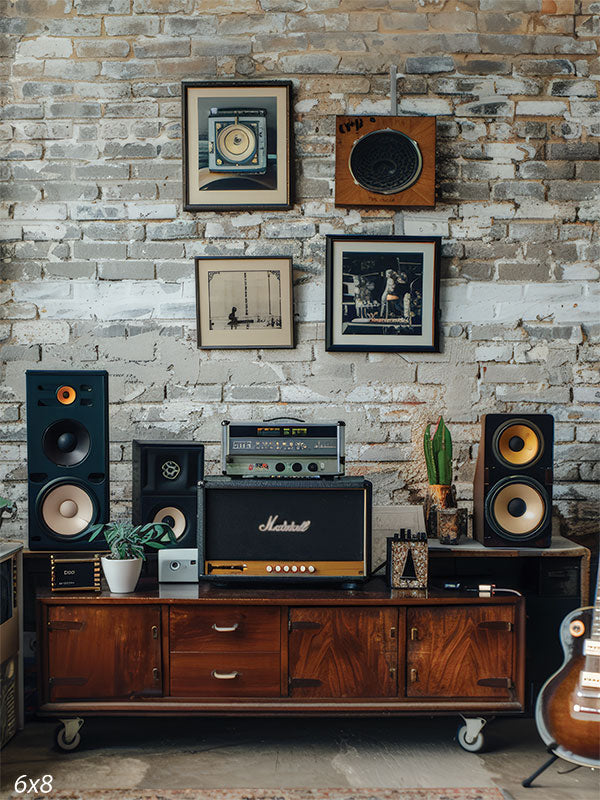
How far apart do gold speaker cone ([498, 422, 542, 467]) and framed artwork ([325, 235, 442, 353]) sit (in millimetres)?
585

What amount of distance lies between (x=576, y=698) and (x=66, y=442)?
1856 millimetres

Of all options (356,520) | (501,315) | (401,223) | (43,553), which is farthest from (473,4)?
(43,553)

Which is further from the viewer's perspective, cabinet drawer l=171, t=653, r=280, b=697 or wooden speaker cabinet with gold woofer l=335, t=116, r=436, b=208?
wooden speaker cabinet with gold woofer l=335, t=116, r=436, b=208

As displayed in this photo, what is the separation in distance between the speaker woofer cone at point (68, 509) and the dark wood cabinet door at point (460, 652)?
116cm

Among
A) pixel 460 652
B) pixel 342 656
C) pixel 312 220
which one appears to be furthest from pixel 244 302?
pixel 460 652

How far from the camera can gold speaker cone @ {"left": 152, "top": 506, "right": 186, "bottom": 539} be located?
2.59 m

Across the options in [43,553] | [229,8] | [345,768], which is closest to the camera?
[345,768]

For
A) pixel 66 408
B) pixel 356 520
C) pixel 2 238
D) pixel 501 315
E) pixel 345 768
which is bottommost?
pixel 345 768

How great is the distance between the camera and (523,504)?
2.53 m

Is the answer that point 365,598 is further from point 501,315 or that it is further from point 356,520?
point 501,315

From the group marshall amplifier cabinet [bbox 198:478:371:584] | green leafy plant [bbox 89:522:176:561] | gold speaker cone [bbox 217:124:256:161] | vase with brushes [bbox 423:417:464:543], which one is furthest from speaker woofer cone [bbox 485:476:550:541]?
gold speaker cone [bbox 217:124:256:161]

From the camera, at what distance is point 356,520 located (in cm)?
243

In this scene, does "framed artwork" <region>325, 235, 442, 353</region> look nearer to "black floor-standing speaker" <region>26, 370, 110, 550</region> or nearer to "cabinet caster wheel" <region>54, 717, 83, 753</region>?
"black floor-standing speaker" <region>26, 370, 110, 550</region>

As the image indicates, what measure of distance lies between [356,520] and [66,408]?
1077 millimetres
